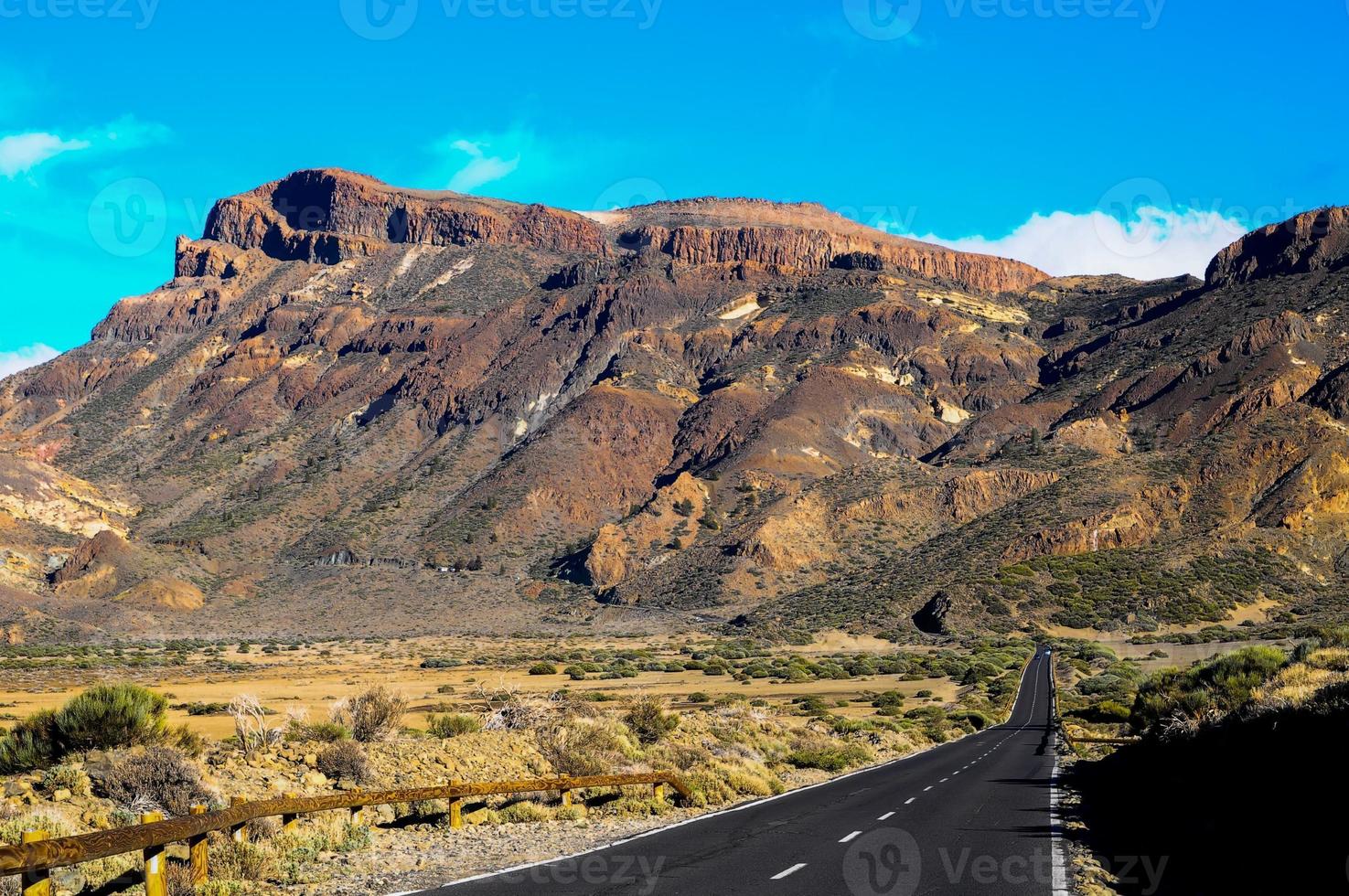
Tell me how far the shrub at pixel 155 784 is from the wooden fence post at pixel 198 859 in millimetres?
3156

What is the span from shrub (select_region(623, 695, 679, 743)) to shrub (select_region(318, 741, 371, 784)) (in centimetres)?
824

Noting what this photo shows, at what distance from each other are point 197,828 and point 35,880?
2.29 m

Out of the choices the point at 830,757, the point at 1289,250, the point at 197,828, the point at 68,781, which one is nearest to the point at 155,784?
the point at 68,781

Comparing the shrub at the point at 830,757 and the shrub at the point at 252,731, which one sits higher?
the shrub at the point at 252,731

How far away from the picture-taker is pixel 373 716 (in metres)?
20.3

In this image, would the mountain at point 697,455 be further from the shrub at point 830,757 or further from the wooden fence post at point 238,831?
the wooden fence post at point 238,831

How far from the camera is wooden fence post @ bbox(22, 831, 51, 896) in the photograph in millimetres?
7816

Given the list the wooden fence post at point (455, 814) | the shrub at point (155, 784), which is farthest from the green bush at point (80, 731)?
the wooden fence post at point (455, 814)

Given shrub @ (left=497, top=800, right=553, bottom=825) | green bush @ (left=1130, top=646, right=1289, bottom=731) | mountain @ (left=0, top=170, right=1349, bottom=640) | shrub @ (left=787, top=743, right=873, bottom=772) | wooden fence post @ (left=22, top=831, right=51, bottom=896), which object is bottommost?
shrub @ (left=787, top=743, right=873, bottom=772)

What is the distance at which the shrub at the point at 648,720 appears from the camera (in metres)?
24.3

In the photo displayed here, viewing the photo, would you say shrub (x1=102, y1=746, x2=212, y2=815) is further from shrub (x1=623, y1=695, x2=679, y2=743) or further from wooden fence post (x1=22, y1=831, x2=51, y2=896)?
shrub (x1=623, y1=695, x2=679, y2=743)

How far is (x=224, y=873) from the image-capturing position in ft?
35.5

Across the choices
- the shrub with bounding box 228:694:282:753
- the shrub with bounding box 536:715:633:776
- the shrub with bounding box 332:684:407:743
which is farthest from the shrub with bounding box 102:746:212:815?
the shrub with bounding box 536:715:633:776

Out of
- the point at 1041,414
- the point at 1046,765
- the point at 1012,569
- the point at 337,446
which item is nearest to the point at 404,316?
the point at 337,446
